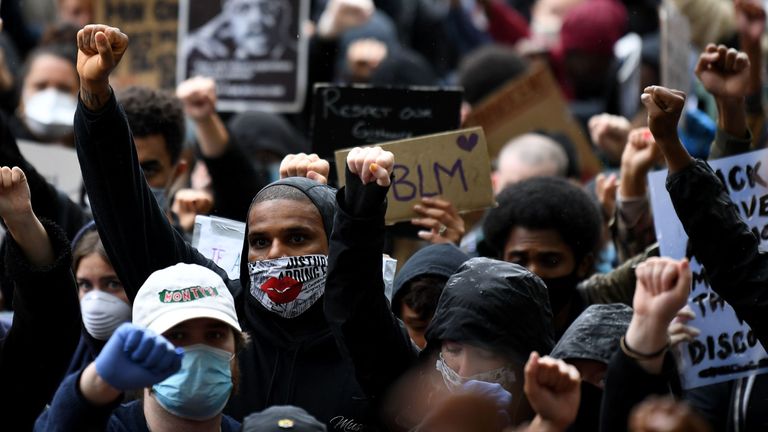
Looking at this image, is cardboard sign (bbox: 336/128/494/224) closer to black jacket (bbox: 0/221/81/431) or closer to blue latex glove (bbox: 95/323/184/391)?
black jacket (bbox: 0/221/81/431)

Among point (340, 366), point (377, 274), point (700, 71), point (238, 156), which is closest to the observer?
point (377, 274)

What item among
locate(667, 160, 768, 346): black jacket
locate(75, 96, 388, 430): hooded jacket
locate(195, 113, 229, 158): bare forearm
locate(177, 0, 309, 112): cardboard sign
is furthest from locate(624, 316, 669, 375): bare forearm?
locate(177, 0, 309, 112): cardboard sign

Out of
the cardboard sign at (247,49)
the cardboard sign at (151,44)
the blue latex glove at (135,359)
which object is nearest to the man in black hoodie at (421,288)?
the blue latex glove at (135,359)

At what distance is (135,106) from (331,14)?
3440mm

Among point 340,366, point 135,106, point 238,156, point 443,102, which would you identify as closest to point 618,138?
point 443,102

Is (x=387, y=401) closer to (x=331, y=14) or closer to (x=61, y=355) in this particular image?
(x=61, y=355)

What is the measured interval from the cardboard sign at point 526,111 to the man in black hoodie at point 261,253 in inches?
139

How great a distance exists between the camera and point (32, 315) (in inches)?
187

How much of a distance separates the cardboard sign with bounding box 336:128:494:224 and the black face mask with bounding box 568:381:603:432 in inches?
60.0

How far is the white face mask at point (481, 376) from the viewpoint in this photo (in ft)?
16.0

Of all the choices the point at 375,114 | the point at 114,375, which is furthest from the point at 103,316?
the point at 375,114

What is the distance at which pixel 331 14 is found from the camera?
402 inches

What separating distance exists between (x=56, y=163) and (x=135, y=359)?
3.56 metres

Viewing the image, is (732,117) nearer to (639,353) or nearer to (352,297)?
(639,353)
